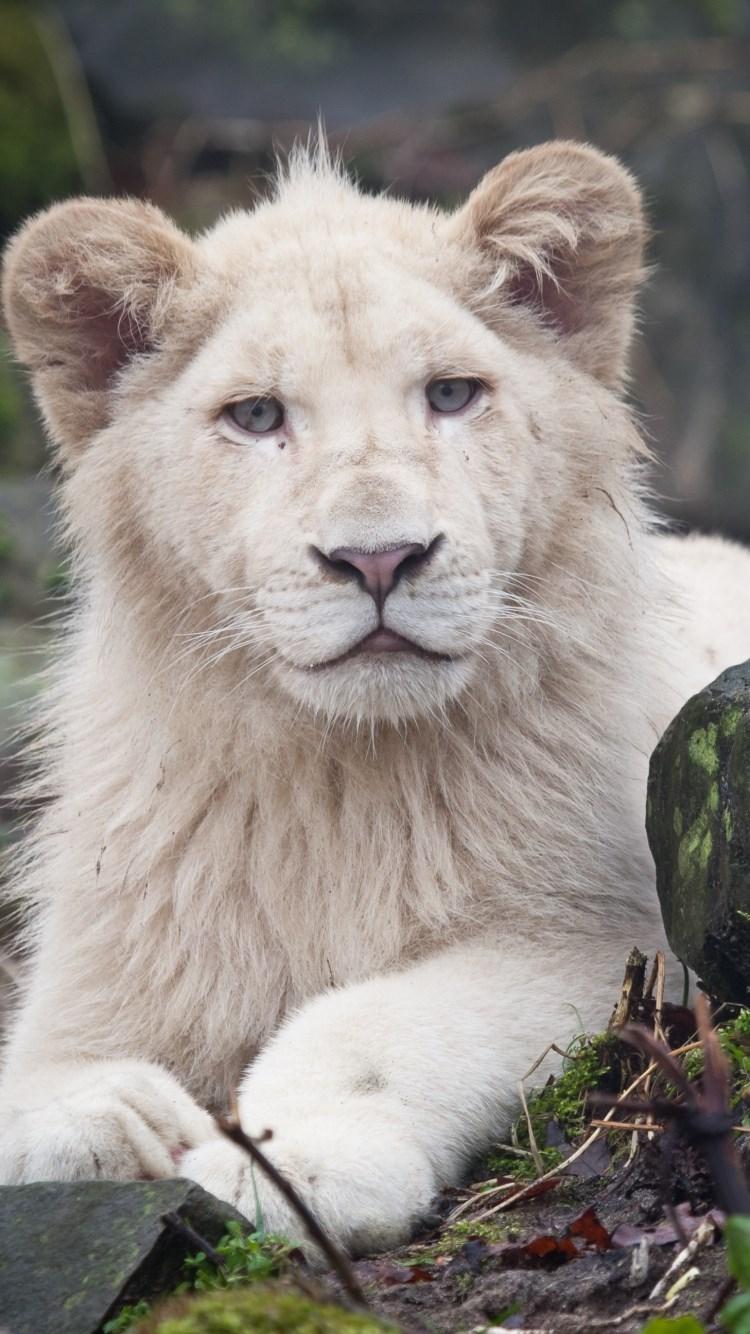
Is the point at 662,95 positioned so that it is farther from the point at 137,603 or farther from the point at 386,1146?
the point at 386,1146

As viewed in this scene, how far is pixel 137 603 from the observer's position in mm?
4348

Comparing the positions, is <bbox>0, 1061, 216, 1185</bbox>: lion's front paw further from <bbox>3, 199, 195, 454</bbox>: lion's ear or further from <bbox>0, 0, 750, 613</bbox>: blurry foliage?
<bbox>0, 0, 750, 613</bbox>: blurry foliage

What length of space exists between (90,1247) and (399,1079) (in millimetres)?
859

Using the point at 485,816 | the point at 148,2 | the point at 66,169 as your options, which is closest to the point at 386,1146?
the point at 485,816

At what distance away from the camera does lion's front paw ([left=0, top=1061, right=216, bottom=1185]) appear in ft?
10.8

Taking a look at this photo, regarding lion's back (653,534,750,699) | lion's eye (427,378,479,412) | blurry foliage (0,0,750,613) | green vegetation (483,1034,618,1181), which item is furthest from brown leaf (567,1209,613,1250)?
blurry foliage (0,0,750,613)

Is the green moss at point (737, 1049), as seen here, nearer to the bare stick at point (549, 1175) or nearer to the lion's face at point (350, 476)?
the bare stick at point (549, 1175)

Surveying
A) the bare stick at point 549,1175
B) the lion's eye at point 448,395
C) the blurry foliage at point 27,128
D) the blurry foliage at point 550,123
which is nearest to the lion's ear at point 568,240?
the lion's eye at point 448,395

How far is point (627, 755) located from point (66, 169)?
339 inches

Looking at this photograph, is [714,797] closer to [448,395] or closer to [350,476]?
[350,476]

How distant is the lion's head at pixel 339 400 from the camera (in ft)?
12.1

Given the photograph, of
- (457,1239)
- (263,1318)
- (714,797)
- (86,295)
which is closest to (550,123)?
(86,295)

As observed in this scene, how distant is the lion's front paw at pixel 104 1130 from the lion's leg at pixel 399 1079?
96 millimetres

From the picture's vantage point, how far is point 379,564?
11.6 ft
